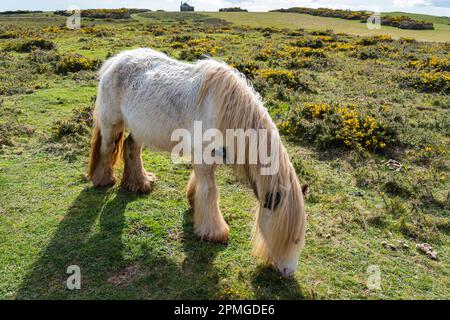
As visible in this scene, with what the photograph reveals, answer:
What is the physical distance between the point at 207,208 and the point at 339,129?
4598 mm

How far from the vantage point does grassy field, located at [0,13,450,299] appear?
4340mm

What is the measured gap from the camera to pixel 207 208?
Answer: 482 centimetres

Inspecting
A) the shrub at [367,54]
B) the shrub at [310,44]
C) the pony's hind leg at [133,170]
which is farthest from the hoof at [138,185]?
the shrub at [310,44]

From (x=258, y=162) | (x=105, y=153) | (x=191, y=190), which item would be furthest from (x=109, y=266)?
(x=258, y=162)

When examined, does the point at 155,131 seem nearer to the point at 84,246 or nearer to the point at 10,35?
the point at 84,246

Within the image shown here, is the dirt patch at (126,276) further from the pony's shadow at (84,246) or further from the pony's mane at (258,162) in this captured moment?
the pony's mane at (258,162)

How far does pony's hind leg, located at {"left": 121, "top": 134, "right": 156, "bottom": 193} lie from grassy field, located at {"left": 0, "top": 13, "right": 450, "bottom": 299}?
0.58ft

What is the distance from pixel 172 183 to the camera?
6.55 m

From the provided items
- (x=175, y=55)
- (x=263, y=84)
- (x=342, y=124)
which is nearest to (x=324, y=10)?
(x=175, y=55)

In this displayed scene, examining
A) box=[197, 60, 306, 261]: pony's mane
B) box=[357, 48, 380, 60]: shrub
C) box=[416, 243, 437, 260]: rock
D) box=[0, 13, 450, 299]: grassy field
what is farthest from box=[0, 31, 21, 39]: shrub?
box=[416, 243, 437, 260]: rock

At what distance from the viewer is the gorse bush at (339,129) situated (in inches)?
308

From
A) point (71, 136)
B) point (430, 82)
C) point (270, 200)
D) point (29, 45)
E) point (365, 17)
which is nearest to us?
point (270, 200)

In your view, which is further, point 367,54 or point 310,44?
point 310,44

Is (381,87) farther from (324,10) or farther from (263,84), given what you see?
(324,10)
